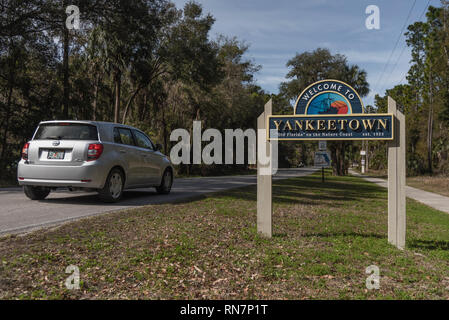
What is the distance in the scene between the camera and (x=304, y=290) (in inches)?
148

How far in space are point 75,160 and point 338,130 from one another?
5.48 m

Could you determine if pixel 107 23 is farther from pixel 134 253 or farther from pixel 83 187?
pixel 134 253

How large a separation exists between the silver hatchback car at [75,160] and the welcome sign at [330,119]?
420 centimetres

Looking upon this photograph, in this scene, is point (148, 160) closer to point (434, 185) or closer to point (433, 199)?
point (433, 199)

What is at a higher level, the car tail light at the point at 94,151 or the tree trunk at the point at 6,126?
the tree trunk at the point at 6,126

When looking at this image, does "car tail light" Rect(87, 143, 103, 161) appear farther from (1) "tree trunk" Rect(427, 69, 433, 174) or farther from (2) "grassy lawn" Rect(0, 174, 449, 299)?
(1) "tree trunk" Rect(427, 69, 433, 174)

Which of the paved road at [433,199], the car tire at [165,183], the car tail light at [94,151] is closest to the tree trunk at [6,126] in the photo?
the car tire at [165,183]

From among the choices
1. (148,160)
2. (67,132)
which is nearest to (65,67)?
(148,160)

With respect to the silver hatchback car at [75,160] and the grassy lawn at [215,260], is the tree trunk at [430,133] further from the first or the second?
the silver hatchback car at [75,160]

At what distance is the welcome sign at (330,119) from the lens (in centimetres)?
579

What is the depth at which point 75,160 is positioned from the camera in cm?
830

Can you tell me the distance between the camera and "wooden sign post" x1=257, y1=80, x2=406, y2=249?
5.71 metres

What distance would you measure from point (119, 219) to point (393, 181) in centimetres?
456

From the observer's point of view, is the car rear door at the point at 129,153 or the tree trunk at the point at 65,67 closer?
the car rear door at the point at 129,153
